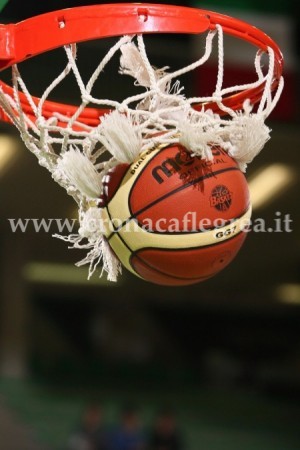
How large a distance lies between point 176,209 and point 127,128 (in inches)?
7.2

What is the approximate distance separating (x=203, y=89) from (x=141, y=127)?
1915mm

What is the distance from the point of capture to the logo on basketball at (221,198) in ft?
5.31

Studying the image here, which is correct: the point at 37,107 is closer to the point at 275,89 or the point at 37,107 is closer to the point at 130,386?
the point at 275,89

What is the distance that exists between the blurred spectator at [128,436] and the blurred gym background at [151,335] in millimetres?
202

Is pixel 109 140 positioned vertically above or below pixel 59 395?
above

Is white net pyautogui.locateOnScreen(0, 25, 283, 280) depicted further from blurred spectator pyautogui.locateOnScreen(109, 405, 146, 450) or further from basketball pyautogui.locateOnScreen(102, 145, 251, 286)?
blurred spectator pyautogui.locateOnScreen(109, 405, 146, 450)

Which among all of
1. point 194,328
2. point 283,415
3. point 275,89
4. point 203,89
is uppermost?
point 203,89

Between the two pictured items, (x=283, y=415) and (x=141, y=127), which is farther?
(x=283, y=415)

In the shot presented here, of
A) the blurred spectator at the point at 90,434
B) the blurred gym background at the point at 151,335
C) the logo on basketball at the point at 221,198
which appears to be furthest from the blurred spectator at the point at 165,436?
the logo on basketball at the point at 221,198

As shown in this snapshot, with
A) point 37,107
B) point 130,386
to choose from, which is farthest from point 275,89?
point 130,386

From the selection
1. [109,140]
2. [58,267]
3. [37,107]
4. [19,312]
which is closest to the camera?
[109,140]

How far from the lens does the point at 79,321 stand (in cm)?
634

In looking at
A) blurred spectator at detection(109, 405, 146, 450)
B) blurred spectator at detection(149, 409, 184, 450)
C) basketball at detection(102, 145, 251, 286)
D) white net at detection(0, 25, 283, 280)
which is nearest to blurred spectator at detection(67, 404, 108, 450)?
blurred spectator at detection(109, 405, 146, 450)

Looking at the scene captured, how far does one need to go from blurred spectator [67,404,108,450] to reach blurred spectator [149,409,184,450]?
1.02ft
